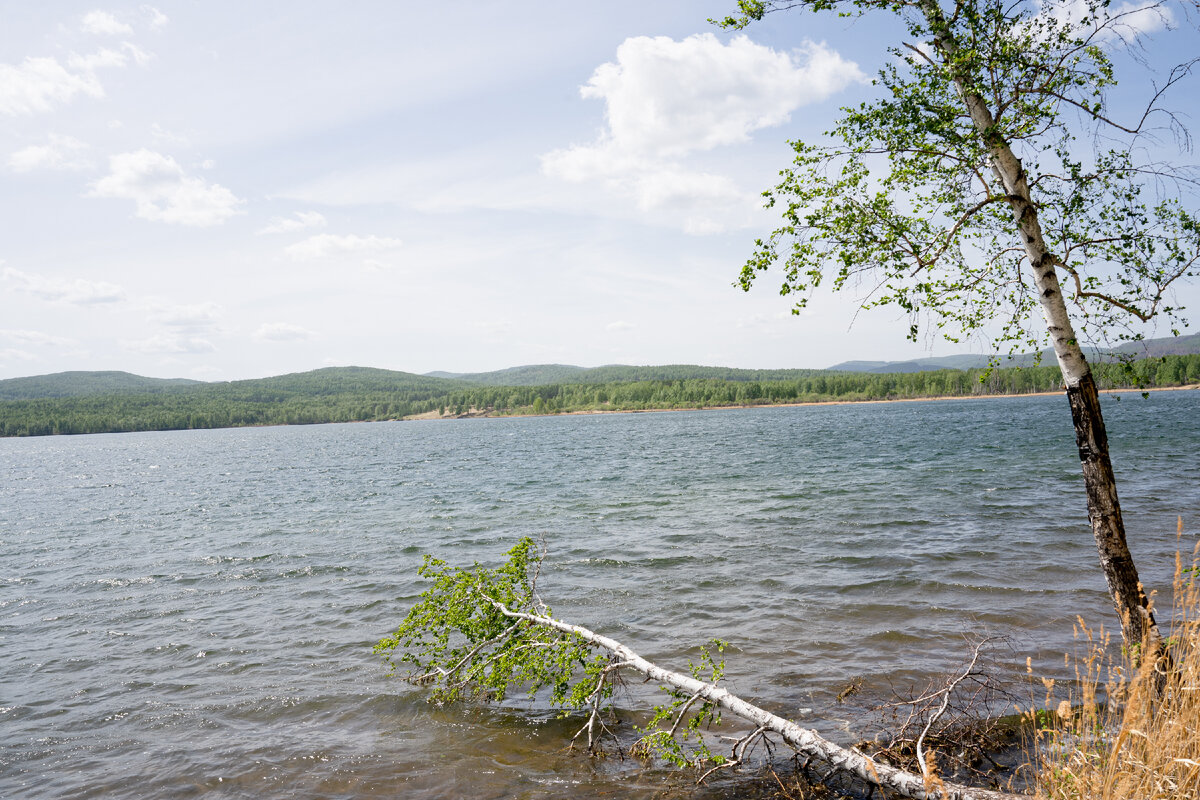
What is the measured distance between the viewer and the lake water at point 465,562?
8.79 meters

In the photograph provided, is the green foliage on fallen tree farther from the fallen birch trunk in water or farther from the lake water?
the lake water

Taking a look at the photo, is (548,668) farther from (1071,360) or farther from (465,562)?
(465,562)

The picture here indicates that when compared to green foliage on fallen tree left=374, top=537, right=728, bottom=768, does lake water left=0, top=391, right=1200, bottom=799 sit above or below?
below

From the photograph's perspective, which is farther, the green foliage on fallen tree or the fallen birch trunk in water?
the green foliage on fallen tree

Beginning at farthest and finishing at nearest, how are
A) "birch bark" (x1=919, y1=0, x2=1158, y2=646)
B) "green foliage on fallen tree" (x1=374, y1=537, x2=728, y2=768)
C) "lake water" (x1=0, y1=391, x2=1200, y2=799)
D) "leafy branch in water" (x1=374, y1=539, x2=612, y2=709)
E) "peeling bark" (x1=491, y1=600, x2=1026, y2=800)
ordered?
"leafy branch in water" (x1=374, y1=539, x2=612, y2=709) → "lake water" (x1=0, y1=391, x2=1200, y2=799) → "green foliage on fallen tree" (x1=374, y1=537, x2=728, y2=768) → "birch bark" (x1=919, y1=0, x2=1158, y2=646) → "peeling bark" (x1=491, y1=600, x2=1026, y2=800)

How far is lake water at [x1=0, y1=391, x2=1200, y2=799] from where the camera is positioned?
28.8ft

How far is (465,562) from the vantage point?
63.5ft

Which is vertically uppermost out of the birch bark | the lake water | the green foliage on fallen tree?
the birch bark

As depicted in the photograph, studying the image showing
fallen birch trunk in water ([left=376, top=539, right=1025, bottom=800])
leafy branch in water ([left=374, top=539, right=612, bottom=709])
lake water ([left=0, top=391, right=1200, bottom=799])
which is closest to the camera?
fallen birch trunk in water ([left=376, top=539, right=1025, bottom=800])

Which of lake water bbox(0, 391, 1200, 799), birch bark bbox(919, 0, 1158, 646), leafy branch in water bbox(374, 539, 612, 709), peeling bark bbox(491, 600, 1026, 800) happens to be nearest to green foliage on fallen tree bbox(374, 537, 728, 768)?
leafy branch in water bbox(374, 539, 612, 709)

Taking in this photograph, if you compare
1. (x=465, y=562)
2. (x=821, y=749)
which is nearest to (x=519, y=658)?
(x=821, y=749)

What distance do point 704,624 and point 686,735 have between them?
526cm

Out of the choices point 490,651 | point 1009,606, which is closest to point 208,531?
point 490,651

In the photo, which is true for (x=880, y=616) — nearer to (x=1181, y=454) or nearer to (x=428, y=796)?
(x=428, y=796)
